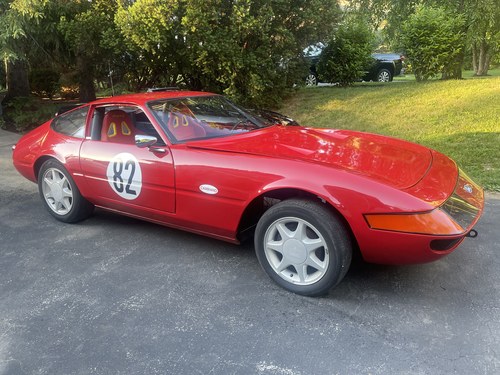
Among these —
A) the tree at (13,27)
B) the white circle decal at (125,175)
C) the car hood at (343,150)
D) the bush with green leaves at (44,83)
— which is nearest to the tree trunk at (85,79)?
the tree at (13,27)

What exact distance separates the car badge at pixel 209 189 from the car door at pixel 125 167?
31 cm

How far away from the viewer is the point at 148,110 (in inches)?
144

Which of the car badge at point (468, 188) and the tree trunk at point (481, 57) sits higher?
the tree trunk at point (481, 57)

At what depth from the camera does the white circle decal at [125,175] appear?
3578 mm

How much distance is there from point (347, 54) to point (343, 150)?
26.3ft

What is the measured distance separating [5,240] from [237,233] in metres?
2.33

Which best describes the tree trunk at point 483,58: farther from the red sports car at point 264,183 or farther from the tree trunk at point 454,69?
the red sports car at point 264,183

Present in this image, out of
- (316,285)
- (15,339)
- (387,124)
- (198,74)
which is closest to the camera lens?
(15,339)

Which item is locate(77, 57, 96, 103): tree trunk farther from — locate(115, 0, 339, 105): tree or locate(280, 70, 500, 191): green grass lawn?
locate(280, 70, 500, 191): green grass lawn

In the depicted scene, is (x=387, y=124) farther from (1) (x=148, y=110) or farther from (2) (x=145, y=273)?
(2) (x=145, y=273)

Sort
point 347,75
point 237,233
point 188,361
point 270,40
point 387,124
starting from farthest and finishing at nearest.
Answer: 1. point 347,75
2. point 270,40
3. point 387,124
4. point 237,233
5. point 188,361

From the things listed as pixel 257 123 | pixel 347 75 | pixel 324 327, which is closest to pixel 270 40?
pixel 347 75

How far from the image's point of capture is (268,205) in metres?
3.40

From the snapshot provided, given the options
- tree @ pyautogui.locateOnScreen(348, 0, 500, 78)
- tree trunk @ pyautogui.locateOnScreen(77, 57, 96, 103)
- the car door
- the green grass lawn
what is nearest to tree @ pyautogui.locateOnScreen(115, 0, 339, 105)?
the green grass lawn
